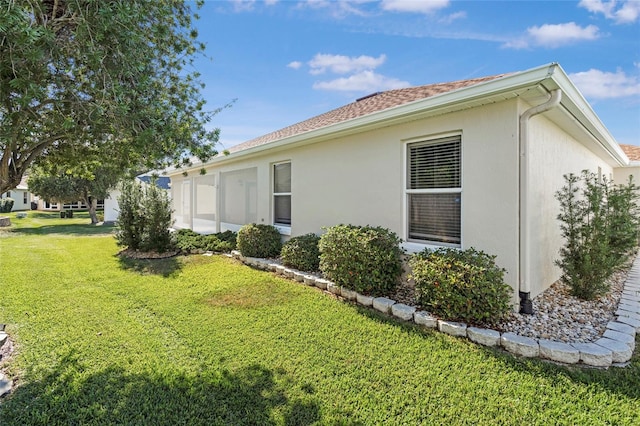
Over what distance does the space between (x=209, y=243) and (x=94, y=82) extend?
7.31 m

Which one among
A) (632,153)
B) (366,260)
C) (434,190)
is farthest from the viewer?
(632,153)

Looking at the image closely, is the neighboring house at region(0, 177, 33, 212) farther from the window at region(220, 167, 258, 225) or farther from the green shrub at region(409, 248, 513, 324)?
the green shrub at region(409, 248, 513, 324)

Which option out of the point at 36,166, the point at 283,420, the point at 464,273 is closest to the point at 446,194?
the point at 464,273

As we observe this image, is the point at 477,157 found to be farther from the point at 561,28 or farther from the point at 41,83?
the point at 41,83

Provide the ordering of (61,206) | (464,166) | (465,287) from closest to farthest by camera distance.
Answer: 1. (465,287)
2. (464,166)
3. (61,206)

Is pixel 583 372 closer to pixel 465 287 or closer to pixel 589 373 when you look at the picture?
pixel 589 373

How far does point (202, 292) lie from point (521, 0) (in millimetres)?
9120

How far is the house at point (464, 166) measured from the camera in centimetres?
470

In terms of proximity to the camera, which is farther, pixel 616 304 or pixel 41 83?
pixel 616 304

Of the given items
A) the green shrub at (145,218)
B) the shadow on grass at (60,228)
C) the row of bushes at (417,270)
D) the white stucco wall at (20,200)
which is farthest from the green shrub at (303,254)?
the white stucco wall at (20,200)

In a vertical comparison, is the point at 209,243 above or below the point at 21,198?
below

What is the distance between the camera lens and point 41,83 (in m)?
3.37

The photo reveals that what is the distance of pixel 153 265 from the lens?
879 centimetres

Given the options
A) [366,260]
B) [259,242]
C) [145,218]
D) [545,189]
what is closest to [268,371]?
[366,260]
